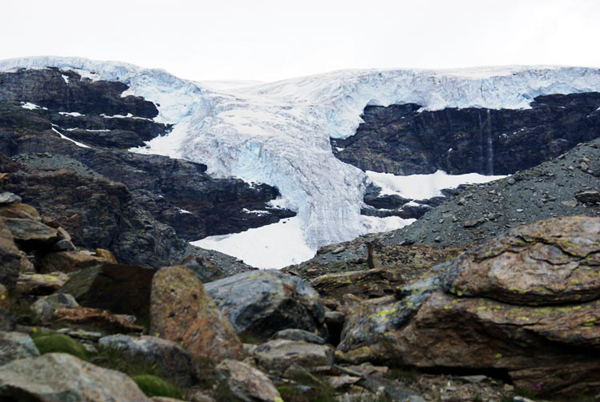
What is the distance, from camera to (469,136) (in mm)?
119438

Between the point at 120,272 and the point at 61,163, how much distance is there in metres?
64.5

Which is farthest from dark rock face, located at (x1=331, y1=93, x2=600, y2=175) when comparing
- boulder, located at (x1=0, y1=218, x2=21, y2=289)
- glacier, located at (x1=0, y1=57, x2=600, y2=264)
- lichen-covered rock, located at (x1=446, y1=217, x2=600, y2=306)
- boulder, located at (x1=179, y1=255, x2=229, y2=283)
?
boulder, located at (x1=0, y1=218, x2=21, y2=289)

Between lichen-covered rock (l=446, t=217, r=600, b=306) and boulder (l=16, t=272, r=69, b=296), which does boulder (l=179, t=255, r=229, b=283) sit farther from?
lichen-covered rock (l=446, t=217, r=600, b=306)

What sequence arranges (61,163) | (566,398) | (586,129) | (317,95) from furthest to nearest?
(586,129) < (317,95) < (61,163) < (566,398)

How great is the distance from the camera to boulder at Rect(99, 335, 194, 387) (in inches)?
221

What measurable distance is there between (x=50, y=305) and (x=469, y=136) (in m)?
122

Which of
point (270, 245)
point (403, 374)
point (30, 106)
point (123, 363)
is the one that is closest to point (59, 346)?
point (123, 363)

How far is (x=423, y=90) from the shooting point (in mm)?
103188

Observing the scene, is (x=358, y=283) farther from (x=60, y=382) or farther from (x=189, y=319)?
(x=60, y=382)

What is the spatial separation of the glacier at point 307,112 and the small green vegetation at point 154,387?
2872 inches

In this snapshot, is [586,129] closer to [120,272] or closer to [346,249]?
[346,249]

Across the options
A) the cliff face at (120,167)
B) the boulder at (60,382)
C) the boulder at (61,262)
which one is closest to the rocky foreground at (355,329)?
the boulder at (60,382)

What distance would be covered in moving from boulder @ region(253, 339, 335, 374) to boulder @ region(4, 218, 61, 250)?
295 inches

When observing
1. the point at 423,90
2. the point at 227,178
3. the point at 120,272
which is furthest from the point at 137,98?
the point at 120,272
